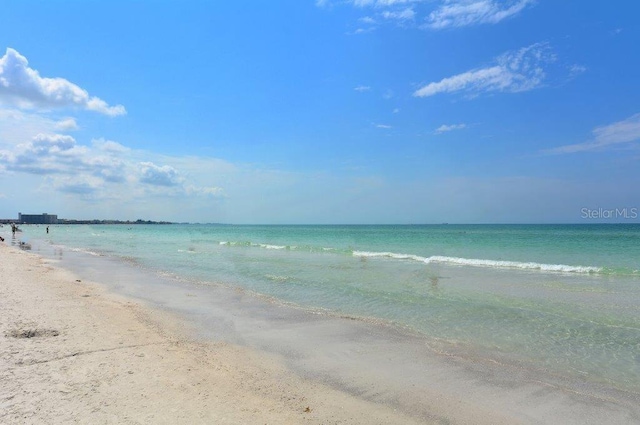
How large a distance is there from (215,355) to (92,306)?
5342 millimetres

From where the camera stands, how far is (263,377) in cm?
592

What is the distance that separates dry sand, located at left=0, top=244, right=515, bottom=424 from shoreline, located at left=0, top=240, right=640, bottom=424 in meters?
0.02

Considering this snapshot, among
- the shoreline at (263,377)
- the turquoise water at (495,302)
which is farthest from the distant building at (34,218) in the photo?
the shoreline at (263,377)

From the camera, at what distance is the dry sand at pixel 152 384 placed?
4.49m

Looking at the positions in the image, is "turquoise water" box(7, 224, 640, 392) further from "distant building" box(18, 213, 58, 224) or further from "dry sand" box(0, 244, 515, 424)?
"distant building" box(18, 213, 58, 224)

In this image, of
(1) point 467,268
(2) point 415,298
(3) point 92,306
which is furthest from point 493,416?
(1) point 467,268

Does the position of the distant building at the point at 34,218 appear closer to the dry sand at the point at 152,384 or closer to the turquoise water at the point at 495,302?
the turquoise water at the point at 495,302

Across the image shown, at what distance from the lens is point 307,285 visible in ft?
49.2

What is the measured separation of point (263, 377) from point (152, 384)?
62.0 inches

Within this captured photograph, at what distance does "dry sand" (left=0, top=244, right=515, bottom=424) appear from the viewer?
449 centimetres

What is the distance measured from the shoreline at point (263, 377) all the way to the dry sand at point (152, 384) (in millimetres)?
23

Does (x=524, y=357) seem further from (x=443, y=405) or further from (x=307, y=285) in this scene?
(x=307, y=285)

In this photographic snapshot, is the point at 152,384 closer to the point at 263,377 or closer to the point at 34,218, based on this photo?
the point at 263,377

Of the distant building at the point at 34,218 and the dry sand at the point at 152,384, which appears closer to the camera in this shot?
the dry sand at the point at 152,384
